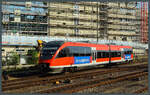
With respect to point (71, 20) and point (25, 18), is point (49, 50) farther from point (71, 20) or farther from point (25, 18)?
point (71, 20)

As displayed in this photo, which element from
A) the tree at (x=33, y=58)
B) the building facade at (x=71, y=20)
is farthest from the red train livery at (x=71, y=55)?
the building facade at (x=71, y=20)

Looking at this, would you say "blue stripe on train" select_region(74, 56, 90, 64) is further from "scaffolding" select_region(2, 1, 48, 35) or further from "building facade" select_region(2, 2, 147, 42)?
"scaffolding" select_region(2, 1, 48, 35)

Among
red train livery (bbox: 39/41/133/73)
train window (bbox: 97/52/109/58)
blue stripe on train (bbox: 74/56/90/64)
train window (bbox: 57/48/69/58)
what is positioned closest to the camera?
red train livery (bbox: 39/41/133/73)

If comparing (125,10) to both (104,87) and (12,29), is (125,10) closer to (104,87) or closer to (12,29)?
(12,29)

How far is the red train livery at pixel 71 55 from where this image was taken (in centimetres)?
1403

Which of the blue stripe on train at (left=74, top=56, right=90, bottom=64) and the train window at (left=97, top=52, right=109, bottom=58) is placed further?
the train window at (left=97, top=52, right=109, bottom=58)

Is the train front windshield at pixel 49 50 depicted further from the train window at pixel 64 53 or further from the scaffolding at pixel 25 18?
the scaffolding at pixel 25 18

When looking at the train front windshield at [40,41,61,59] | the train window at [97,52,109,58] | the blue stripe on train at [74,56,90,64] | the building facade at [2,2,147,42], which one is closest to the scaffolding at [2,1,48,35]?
the building facade at [2,2,147,42]

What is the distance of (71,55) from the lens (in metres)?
15.4

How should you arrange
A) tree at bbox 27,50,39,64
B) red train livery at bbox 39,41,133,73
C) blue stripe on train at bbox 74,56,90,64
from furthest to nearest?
tree at bbox 27,50,39,64 → blue stripe on train at bbox 74,56,90,64 → red train livery at bbox 39,41,133,73

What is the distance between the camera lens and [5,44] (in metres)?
28.9

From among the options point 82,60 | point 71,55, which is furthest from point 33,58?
point 71,55

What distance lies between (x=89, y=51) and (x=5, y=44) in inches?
627

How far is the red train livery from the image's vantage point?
14031mm
